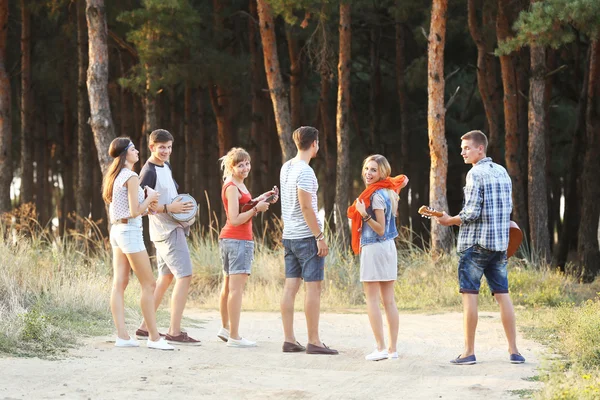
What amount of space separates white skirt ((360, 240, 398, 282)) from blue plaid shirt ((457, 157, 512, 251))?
0.71 m

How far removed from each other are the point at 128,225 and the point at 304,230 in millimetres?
1583

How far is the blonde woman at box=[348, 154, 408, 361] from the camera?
8.74m

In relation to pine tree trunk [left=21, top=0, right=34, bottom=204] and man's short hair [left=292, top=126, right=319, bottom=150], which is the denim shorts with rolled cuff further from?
pine tree trunk [left=21, top=0, right=34, bottom=204]

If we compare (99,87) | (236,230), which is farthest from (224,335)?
(99,87)

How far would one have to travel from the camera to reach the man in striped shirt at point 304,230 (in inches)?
352

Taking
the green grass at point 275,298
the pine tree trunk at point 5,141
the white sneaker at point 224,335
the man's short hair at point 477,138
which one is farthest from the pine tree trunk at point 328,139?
the man's short hair at point 477,138

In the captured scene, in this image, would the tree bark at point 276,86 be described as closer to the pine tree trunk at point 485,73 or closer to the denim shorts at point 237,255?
the pine tree trunk at point 485,73

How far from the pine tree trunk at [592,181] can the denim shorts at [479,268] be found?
37.3 ft

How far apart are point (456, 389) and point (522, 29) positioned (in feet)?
31.7

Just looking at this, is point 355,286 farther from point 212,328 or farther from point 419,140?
point 419,140

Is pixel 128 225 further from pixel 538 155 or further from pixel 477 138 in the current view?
pixel 538 155

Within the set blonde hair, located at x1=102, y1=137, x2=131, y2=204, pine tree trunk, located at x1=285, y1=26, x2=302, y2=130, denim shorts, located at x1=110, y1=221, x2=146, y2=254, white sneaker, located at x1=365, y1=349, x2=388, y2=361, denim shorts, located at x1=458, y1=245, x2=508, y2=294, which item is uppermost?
pine tree trunk, located at x1=285, y1=26, x2=302, y2=130

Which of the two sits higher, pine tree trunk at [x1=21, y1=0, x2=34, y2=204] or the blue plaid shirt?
pine tree trunk at [x1=21, y1=0, x2=34, y2=204]

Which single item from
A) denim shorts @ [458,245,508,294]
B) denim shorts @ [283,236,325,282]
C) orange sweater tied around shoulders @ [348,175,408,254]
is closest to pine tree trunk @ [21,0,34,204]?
denim shorts @ [283,236,325,282]
